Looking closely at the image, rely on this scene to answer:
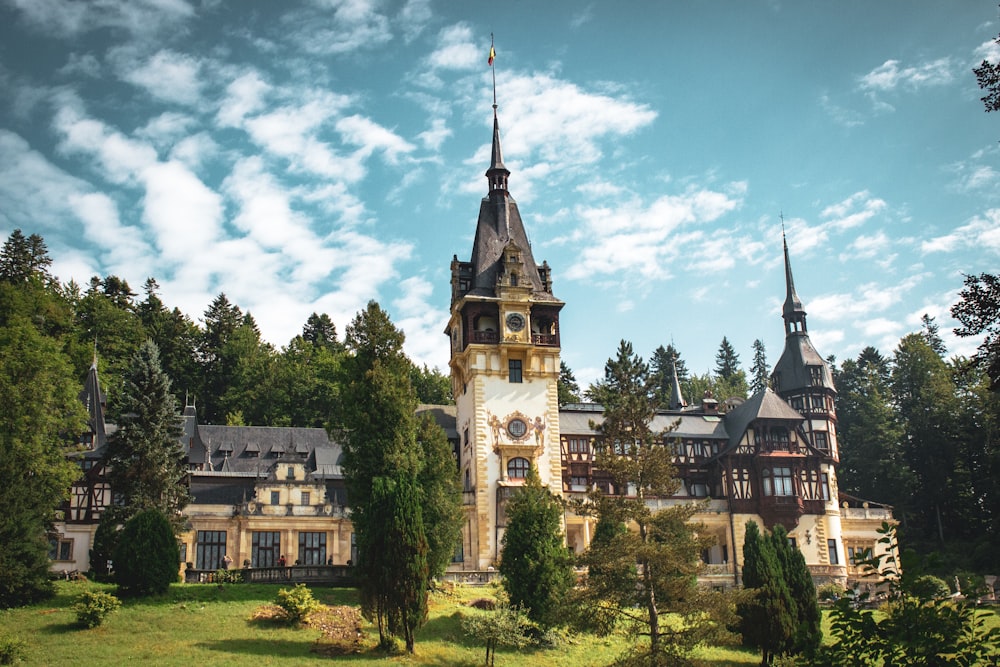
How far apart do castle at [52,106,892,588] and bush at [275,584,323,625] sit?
53.8 feet

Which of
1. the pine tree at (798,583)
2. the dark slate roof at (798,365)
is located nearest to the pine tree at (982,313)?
the pine tree at (798,583)

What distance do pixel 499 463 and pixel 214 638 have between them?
27117 millimetres

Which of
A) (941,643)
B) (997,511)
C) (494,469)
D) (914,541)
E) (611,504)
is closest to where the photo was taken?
(941,643)

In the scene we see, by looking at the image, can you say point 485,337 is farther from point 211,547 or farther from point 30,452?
point 30,452

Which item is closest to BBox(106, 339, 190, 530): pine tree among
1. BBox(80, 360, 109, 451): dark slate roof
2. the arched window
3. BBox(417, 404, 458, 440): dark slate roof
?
BBox(80, 360, 109, 451): dark slate roof

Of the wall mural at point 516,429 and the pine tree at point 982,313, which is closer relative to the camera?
the pine tree at point 982,313

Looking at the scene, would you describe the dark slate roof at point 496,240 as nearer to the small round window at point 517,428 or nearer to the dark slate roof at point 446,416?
the small round window at point 517,428

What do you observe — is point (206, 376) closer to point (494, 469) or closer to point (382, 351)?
point (494, 469)

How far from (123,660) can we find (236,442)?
34.8m

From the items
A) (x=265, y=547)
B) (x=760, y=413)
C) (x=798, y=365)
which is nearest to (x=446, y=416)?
(x=265, y=547)

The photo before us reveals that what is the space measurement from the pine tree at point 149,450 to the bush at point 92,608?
1232 cm

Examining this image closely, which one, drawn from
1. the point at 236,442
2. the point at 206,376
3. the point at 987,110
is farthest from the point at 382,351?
the point at 206,376

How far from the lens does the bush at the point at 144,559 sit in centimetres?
3556

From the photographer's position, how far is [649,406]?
33.0 meters
